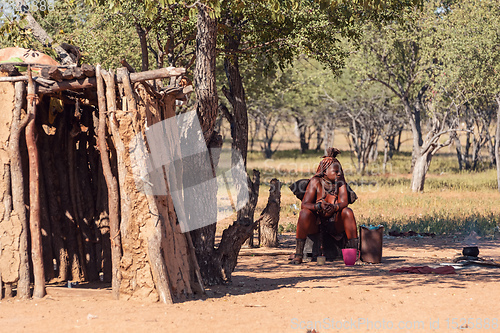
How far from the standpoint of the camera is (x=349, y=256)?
9.21m

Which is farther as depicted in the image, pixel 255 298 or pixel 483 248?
pixel 483 248

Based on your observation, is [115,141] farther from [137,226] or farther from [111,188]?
[137,226]

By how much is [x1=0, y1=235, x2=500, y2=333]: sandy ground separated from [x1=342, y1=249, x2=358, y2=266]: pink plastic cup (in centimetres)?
54

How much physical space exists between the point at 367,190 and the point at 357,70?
4.59m

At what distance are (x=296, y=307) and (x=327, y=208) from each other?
3.05m

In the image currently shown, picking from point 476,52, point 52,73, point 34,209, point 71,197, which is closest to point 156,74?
point 52,73

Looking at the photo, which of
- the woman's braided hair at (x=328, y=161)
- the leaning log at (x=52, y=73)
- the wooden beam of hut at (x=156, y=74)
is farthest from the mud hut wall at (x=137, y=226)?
the woman's braided hair at (x=328, y=161)

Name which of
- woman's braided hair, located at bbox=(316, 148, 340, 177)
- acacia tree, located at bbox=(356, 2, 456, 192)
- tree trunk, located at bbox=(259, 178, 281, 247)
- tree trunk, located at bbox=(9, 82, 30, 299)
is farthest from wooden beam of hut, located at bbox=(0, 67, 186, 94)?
acacia tree, located at bbox=(356, 2, 456, 192)

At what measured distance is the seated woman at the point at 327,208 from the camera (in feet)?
30.7

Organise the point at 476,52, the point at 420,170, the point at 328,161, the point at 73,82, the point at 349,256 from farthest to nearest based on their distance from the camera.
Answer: the point at 420,170, the point at 476,52, the point at 328,161, the point at 349,256, the point at 73,82

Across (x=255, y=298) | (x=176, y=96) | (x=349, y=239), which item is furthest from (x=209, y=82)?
(x=349, y=239)

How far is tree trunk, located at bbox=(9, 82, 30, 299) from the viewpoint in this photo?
20.9 feet

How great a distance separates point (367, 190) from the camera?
72.6 ft

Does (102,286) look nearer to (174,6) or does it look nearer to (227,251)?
(227,251)
